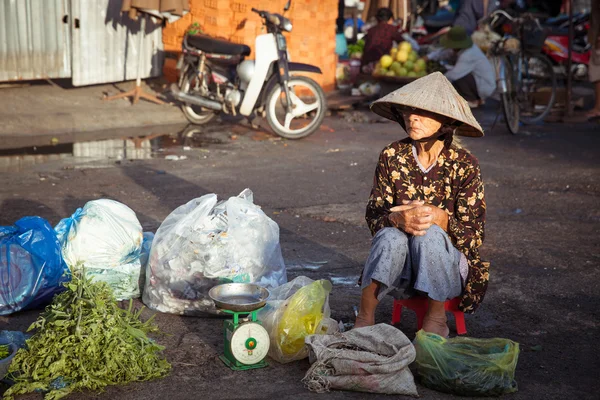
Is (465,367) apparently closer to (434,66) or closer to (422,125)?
(422,125)

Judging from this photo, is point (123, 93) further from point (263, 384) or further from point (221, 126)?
point (263, 384)

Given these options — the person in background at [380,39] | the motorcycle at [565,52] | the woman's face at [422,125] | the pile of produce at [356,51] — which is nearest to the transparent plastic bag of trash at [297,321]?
the woman's face at [422,125]

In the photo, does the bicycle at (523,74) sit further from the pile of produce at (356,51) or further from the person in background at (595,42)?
the pile of produce at (356,51)

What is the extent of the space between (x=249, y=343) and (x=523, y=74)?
875 centimetres

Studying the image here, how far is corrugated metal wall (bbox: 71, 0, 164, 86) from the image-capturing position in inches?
404

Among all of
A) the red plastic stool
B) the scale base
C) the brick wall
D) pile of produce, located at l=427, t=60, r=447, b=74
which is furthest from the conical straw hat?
pile of produce, located at l=427, t=60, r=447, b=74

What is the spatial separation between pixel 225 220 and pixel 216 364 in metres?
0.92

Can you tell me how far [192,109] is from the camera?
10.1m

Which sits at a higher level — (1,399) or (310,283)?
(310,283)

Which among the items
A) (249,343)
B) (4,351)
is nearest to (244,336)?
(249,343)

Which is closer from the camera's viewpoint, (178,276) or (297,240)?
(178,276)

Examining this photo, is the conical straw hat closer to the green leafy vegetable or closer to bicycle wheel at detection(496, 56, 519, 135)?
the green leafy vegetable

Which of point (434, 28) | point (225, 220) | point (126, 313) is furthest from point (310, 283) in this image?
point (434, 28)

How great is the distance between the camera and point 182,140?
8.98m
